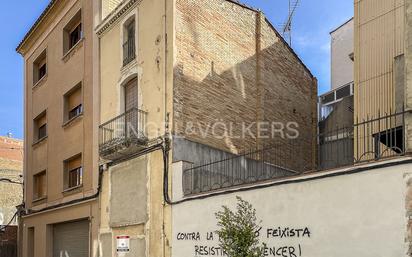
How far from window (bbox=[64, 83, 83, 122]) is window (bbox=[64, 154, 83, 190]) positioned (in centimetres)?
150

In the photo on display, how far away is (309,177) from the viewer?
7.47 metres

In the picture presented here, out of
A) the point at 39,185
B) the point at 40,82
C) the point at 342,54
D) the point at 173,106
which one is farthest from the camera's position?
the point at 342,54

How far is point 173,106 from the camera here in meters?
11.2

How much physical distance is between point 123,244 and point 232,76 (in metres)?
5.43

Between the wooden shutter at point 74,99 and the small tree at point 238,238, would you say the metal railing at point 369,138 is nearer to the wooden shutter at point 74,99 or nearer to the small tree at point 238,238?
the small tree at point 238,238

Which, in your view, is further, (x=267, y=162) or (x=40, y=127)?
(x=40, y=127)

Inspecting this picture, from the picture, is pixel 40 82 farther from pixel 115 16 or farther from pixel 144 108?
pixel 144 108

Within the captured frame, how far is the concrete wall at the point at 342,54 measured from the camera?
1984 cm

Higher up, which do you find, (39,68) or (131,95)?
(39,68)

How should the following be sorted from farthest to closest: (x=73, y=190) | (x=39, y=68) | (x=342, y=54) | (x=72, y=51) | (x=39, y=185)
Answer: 1. (x=39, y=68)
2. (x=342, y=54)
3. (x=39, y=185)
4. (x=72, y=51)
5. (x=73, y=190)

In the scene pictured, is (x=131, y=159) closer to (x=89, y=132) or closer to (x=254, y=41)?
(x=89, y=132)

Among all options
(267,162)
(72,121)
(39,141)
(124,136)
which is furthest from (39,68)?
(267,162)

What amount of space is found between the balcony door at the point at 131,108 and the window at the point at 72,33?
4.89 meters

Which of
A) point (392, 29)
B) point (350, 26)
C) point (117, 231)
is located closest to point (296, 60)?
point (350, 26)
